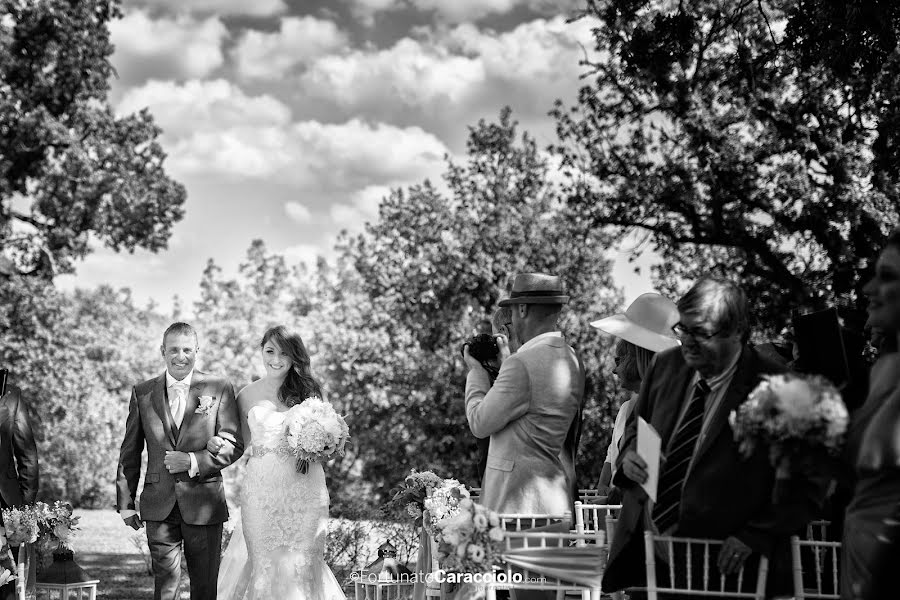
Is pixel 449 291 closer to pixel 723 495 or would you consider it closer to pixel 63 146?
pixel 63 146

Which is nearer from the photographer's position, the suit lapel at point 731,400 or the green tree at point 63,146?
the suit lapel at point 731,400

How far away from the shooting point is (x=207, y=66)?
26219 millimetres

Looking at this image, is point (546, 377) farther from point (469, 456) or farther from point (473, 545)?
point (469, 456)

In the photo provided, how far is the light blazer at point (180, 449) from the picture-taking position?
6254mm

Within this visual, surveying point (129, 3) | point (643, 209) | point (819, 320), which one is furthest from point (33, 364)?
point (819, 320)

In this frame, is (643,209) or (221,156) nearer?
(643,209)

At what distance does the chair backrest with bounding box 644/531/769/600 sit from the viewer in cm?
304

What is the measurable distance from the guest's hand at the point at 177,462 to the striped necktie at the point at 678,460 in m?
3.80

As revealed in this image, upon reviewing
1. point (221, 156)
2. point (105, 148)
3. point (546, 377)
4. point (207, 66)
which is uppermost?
point (221, 156)

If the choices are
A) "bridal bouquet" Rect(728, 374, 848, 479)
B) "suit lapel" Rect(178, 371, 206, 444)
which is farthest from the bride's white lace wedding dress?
"bridal bouquet" Rect(728, 374, 848, 479)

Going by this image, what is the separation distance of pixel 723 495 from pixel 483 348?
2.63 m

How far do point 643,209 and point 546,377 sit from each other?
9484 millimetres

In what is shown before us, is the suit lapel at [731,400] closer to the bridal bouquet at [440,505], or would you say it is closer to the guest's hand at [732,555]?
the guest's hand at [732,555]

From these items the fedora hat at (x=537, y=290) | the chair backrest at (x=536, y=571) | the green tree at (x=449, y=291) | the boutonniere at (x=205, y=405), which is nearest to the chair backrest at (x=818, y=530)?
the chair backrest at (x=536, y=571)
